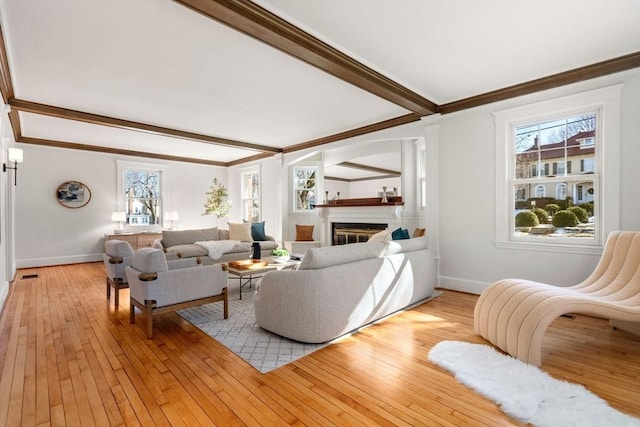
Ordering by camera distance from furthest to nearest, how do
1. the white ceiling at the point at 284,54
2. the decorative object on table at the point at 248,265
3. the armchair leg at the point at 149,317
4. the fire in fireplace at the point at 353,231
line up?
the fire in fireplace at the point at 353,231 → the decorative object on table at the point at 248,265 → the armchair leg at the point at 149,317 → the white ceiling at the point at 284,54

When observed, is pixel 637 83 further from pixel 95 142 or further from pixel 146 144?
pixel 95 142

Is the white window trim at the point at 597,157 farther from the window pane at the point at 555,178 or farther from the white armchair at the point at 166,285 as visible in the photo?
the white armchair at the point at 166,285

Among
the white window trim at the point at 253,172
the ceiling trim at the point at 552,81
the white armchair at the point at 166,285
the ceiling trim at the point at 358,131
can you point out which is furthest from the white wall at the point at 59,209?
the ceiling trim at the point at 552,81

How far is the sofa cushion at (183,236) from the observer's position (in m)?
5.98

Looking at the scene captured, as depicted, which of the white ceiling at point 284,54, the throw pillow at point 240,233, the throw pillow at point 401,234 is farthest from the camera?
the throw pillow at point 240,233

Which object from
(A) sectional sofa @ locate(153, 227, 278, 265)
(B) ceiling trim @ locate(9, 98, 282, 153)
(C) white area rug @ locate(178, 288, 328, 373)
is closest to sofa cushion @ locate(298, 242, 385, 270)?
(C) white area rug @ locate(178, 288, 328, 373)

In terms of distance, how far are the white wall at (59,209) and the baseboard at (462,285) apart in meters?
7.45

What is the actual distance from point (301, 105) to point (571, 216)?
3.73 meters

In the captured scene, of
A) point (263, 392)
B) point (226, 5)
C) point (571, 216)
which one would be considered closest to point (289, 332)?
point (263, 392)

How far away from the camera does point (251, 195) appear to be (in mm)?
8883

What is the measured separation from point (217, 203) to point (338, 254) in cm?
674

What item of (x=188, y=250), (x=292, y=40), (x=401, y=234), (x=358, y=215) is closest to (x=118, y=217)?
(x=188, y=250)

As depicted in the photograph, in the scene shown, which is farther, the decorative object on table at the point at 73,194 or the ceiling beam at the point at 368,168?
the ceiling beam at the point at 368,168

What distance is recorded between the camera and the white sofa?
2.70m
